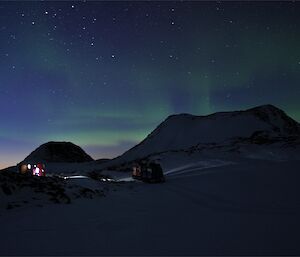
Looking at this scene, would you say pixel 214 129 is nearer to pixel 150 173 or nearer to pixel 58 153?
pixel 58 153

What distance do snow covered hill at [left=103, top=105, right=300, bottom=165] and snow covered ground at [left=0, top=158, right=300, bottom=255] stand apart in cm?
10717

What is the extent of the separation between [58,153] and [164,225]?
577ft

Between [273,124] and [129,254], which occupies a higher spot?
[273,124]

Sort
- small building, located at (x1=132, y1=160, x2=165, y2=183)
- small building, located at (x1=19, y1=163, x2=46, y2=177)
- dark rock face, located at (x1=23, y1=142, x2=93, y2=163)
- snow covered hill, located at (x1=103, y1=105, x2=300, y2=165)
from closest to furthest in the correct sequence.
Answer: small building, located at (x1=132, y1=160, x2=165, y2=183), small building, located at (x1=19, y1=163, x2=46, y2=177), snow covered hill, located at (x1=103, y1=105, x2=300, y2=165), dark rock face, located at (x1=23, y1=142, x2=93, y2=163)

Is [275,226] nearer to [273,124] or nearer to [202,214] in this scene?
[202,214]

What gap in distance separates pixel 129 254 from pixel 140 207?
607 cm

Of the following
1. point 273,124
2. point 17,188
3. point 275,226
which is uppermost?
point 273,124

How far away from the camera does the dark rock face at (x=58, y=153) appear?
171 m

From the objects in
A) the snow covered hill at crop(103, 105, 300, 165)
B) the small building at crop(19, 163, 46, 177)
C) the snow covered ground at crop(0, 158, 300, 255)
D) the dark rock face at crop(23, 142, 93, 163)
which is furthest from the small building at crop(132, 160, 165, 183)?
the dark rock face at crop(23, 142, 93, 163)

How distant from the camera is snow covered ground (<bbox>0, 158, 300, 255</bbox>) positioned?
6.98 m

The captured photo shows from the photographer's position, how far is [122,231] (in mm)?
8570

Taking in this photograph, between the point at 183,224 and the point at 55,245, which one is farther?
the point at 183,224

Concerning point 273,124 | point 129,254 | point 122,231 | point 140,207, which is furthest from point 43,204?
point 273,124

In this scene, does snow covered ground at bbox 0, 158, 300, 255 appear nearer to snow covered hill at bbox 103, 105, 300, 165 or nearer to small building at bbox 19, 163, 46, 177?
small building at bbox 19, 163, 46, 177
